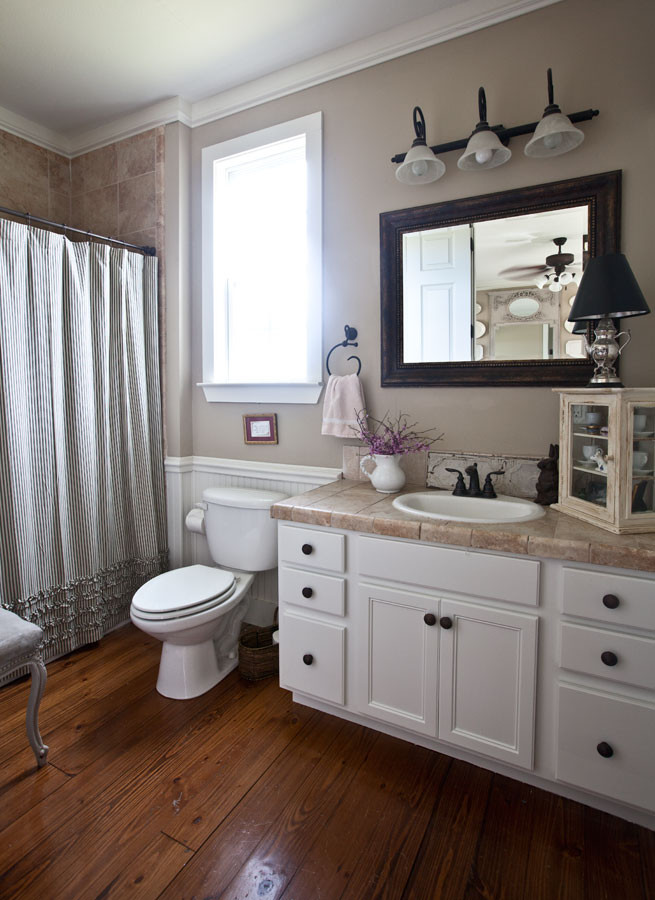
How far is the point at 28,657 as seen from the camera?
1581 millimetres

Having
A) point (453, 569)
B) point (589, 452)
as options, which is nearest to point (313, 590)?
point (453, 569)

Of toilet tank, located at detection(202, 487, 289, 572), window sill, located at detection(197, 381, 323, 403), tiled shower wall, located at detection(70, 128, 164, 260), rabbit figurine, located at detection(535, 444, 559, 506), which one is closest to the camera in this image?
rabbit figurine, located at detection(535, 444, 559, 506)

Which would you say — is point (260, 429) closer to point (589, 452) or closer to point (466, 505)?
point (466, 505)

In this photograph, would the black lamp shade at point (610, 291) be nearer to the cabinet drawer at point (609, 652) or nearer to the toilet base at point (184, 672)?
the cabinet drawer at point (609, 652)

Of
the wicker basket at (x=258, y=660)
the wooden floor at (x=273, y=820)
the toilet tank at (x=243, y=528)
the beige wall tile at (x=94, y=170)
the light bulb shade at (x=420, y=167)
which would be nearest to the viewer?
the wooden floor at (x=273, y=820)

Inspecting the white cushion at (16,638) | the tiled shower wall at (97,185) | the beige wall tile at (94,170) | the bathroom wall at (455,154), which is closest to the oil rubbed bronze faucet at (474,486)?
the bathroom wall at (455,154)

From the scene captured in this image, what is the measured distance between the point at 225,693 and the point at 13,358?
Answer: 5.37 ft

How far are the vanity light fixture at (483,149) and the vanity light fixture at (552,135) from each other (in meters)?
0.09

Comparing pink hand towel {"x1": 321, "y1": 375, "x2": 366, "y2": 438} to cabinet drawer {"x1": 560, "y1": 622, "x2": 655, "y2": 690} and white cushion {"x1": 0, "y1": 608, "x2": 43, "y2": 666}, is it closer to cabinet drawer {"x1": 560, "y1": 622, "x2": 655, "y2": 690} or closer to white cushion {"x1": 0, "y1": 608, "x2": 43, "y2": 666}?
cabinet drawer {"x1": 560, "y1": 622, "x2": 655, "y2": 690}

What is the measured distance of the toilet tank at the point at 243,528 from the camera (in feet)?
7.28

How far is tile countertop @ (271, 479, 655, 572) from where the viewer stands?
4.30 feet

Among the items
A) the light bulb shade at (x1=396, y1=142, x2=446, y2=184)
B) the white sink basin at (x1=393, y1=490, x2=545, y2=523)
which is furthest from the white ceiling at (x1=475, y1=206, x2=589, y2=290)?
the white sink basin at (x1=393, y1=490, x2=545, y2=523)

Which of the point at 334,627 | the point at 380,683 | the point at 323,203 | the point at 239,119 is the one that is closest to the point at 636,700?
the point at 380,683

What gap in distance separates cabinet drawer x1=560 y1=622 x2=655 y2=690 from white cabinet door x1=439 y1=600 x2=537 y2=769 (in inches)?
3.8
